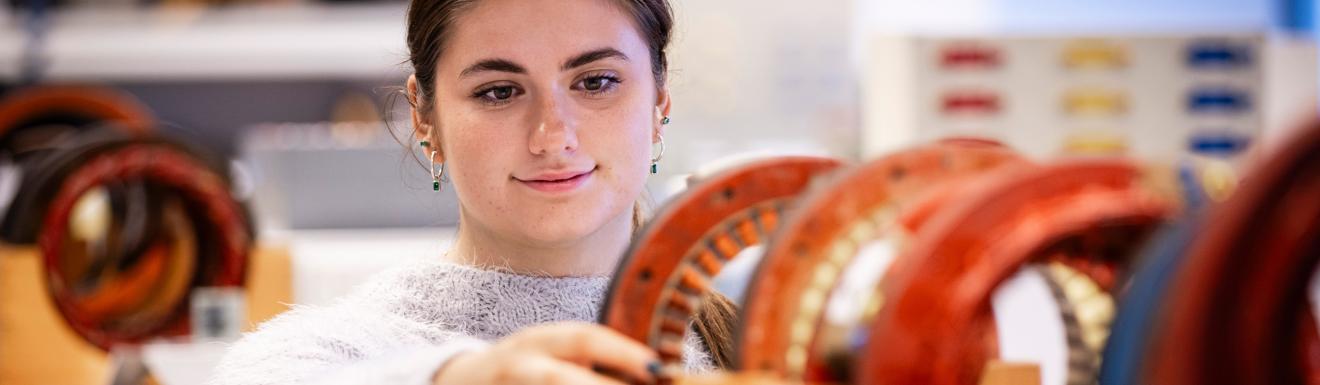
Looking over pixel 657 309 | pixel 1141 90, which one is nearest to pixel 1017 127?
pixel 1141 90

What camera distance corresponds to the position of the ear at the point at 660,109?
107 centimetres

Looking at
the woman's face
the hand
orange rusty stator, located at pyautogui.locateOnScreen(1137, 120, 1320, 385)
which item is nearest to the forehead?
the woman's face

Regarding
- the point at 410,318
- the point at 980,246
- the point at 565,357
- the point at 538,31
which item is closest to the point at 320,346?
the point at 410,318

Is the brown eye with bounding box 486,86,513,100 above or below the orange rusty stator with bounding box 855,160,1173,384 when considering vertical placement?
above

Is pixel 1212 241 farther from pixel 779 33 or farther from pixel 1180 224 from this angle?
pixel 779 33

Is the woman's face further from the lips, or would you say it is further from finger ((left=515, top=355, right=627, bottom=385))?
finger ((left=515, top=355, right=627, bottom=385))

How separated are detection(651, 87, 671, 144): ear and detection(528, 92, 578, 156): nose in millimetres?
159

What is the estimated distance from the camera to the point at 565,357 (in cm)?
56

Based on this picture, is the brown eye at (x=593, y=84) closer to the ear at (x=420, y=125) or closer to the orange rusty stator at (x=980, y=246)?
the ear at (x=420, y=125)

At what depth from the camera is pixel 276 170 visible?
354cm

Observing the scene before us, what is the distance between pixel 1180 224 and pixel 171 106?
4.58 meters

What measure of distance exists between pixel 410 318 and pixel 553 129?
8.0 inches

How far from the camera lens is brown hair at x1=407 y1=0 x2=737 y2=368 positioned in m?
1.01

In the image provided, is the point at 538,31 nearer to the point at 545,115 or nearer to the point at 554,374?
the point at 545,115
